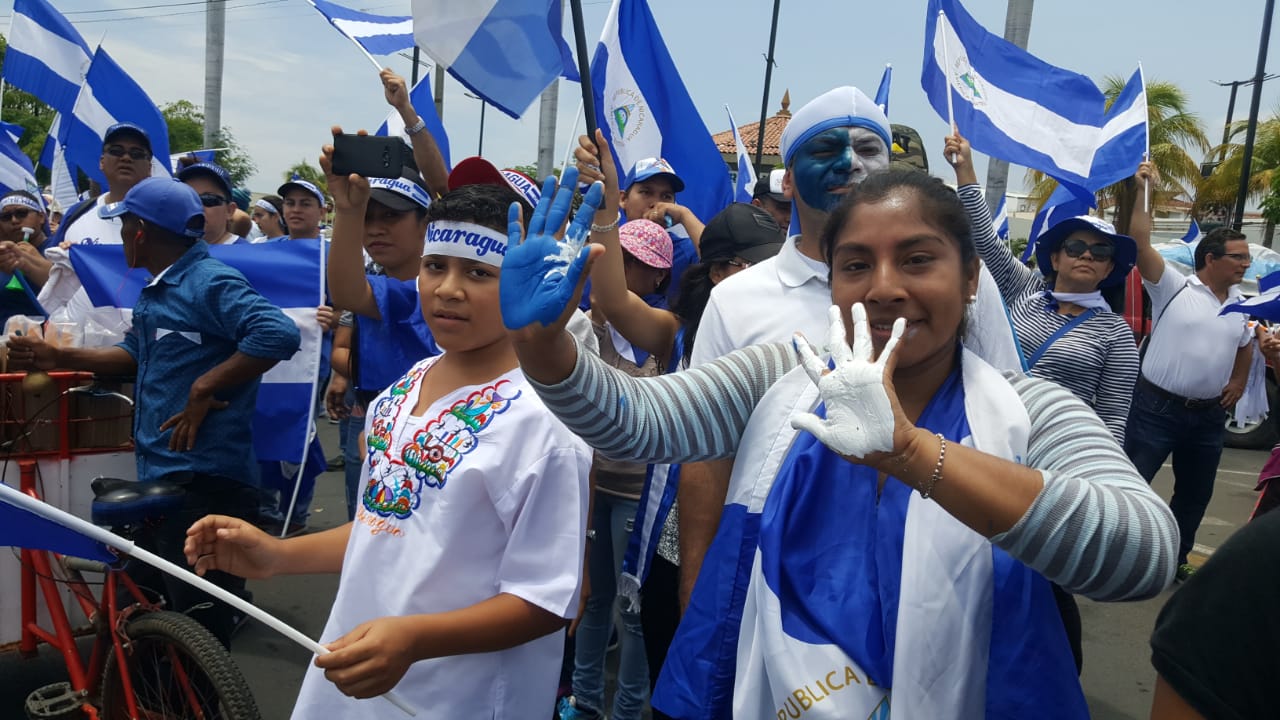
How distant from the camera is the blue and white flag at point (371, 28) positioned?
4.49 meters

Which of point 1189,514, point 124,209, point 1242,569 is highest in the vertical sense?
point 124,209

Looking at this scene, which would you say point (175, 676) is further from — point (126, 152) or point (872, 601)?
point (126, 152)

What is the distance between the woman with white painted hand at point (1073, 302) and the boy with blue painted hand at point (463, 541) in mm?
2287

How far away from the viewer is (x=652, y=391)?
1.47 m

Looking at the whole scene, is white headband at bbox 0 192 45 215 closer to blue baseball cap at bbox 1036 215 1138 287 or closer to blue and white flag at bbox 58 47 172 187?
blue and white flag at bbox 58 47 172 187

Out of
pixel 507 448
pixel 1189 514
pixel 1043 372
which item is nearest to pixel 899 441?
pixel 507 448

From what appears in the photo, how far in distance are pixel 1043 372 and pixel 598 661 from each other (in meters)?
2.13

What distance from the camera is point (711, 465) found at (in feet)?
6.47

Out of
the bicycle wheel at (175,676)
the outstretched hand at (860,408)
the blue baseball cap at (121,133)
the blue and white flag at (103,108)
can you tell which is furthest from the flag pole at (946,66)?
the blue and white flag at (103,108)

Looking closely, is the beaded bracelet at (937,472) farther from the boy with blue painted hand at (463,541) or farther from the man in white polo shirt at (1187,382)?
the man in white polo shirt at (1187,382)

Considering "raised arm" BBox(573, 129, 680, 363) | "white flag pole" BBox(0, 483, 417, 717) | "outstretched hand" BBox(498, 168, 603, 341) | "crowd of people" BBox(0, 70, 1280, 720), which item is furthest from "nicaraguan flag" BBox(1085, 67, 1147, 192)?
"white flag pole" BBox(0, 483, 417, 717)

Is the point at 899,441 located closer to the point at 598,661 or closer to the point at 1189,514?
the point at 598,661

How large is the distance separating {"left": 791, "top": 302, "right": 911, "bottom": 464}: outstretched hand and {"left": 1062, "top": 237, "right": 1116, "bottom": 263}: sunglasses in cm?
302

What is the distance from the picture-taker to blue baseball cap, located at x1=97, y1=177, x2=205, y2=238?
310 cm
